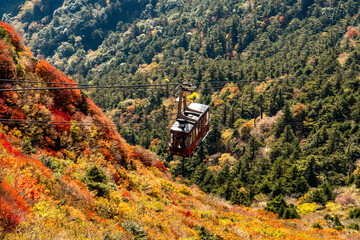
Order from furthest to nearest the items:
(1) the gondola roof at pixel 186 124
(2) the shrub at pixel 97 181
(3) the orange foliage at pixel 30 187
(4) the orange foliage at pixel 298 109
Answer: (4) the orange foliage at pixel 298 109, (1) the gondola roof at pixel 186 124, (2) the shrub at pixel 97 181, (3) the orange foliage at pixel 30 187

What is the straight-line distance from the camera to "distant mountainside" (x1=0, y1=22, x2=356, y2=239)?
13.8 metres

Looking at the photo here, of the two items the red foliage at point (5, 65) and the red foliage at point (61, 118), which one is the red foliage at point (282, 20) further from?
the red foliage at point (5, 65)

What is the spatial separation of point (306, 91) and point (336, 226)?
64.0 metres

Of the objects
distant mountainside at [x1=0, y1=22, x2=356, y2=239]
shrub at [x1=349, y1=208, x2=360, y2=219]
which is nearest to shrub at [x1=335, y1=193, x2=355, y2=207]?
shrub at [x1=349, y1=208, x2=360, y2=219]

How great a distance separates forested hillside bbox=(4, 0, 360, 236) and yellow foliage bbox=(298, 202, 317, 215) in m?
0.27

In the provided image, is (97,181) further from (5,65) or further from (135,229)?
(5,65)

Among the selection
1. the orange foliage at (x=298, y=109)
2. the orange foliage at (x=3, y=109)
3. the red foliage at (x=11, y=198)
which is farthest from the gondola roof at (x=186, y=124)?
the orange foliage at (x=298, y=109)

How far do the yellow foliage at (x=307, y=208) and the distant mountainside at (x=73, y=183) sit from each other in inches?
538

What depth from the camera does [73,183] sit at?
58.6ft

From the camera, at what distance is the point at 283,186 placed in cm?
5309

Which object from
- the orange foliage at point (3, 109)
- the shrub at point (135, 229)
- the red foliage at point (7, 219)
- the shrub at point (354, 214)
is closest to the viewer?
the red foliage at point (7, 219)

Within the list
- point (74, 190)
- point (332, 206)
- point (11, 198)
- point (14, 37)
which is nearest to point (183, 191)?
point (74, 190)

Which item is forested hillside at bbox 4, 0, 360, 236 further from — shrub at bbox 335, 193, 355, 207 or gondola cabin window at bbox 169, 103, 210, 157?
gondola cabin window at bbox 169, 103, 210, 157

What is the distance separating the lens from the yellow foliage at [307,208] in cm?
4247
